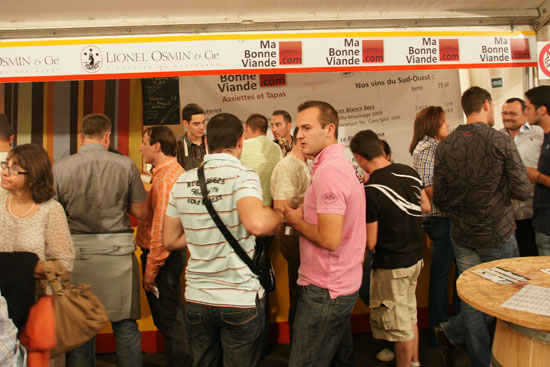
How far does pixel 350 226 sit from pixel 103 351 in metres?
2.23

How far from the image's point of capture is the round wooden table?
139cm

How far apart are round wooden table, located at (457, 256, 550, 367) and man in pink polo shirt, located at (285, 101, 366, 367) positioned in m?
0.46

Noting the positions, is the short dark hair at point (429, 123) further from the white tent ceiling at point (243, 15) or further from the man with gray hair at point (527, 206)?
the white tent ceiling at point (243, 15)

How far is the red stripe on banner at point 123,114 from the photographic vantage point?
4.56m

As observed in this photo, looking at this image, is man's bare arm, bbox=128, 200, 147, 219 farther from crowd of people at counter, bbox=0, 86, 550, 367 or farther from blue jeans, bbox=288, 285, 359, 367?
blue jeans, bbox=288, 285, 359, 367

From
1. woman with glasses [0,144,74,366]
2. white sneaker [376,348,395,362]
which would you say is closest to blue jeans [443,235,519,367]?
white sneaker [376,348,395,362]

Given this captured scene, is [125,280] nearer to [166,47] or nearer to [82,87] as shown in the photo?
[166,47]

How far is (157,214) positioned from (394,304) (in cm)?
133

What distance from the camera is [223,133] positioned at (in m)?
1.65

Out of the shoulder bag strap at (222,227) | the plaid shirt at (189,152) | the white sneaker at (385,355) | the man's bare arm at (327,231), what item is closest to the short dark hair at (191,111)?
the plaid shirt at (189,152)

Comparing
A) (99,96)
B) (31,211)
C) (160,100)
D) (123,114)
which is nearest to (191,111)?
(160,100)

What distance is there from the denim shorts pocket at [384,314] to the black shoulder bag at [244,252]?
811 mm

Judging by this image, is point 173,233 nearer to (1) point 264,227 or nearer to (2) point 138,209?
(1) point 264,227

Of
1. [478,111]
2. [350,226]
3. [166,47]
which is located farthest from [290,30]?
[350,226]
